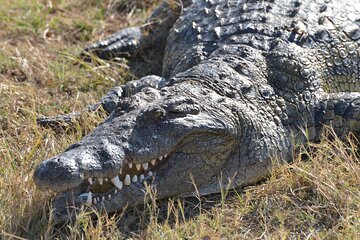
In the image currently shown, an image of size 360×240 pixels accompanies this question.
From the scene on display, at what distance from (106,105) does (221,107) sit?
1.15 metres

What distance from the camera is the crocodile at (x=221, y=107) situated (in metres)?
3.85

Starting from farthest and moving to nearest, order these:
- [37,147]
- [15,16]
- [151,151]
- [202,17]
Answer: [15,16]
[202,17]
[37,147]
[151,151]

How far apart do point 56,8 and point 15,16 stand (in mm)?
453

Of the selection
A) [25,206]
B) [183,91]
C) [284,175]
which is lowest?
[25,206]

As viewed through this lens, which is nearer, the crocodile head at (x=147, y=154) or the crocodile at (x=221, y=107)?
the crocodile head at (x=147, y=154)

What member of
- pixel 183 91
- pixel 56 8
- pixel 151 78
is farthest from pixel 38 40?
pixel 183 91

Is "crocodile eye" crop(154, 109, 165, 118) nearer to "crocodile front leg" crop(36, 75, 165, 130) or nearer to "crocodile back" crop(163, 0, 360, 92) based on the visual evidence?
"crocodile front leg" crop(36, 75, 165, 130)

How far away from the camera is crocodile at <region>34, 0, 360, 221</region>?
3.85 meters

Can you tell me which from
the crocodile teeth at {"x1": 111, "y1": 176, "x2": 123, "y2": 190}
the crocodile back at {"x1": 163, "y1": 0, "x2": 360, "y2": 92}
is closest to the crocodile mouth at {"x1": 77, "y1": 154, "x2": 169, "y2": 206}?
the crocodile teeth at {"x1": 111, "y1": 176, "x2": 123, "y2": 190}

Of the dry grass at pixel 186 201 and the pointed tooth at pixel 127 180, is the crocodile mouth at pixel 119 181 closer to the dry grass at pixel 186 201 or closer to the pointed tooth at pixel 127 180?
the pointed tooth at pixel 127 180

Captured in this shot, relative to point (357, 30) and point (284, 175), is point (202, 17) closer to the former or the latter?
point (357, 30)

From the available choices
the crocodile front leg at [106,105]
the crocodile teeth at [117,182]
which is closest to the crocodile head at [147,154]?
the crocodile teeth at [117,182]

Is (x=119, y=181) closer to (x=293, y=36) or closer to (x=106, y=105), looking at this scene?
(x=106, y=105)

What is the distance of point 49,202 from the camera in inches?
154
